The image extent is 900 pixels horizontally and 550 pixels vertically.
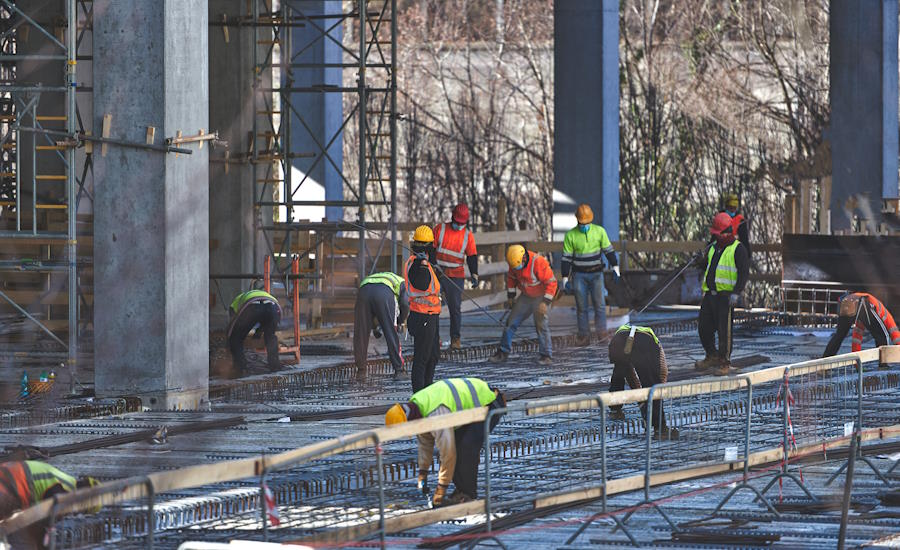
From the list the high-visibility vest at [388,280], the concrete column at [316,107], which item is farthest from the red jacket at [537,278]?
the concrete column at [316,107]

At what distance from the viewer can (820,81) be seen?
1594 inches

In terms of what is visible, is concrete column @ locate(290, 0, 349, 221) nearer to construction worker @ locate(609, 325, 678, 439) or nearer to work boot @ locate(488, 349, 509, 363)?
work boot @ locate(488, 349, 509, 363)

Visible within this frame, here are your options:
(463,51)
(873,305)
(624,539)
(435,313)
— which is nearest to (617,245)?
(873,305)

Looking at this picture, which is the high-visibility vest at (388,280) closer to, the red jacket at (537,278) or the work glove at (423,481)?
the red jacket at (537,278)

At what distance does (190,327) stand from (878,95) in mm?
15425

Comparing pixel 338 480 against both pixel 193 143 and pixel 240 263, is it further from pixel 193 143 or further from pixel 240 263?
pixel 240 263

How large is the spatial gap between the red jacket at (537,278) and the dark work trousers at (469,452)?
8.14 meters

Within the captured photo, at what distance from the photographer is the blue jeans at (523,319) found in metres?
18.5

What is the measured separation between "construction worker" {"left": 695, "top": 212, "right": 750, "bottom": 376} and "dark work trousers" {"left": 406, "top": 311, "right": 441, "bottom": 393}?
150 inches

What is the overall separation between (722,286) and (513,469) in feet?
19.2

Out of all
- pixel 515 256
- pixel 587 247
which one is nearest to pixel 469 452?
pixel 515 256

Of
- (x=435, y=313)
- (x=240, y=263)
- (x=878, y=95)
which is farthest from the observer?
(x=878, y=95)

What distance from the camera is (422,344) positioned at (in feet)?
48.2

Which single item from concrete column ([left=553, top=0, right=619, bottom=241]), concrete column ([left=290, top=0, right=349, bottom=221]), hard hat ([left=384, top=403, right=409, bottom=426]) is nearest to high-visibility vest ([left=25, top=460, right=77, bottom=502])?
hard hat ([left=384, top=403, right=409, bottom=426])
